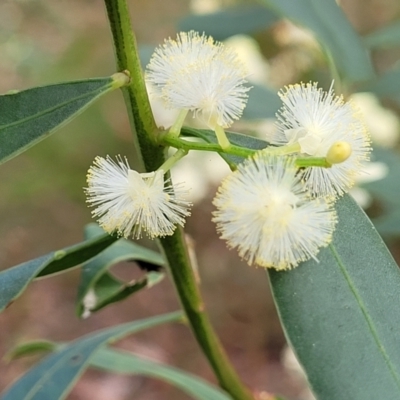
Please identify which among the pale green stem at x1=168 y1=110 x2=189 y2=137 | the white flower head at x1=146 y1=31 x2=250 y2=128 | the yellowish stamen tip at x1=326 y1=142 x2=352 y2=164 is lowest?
the yellowish stamen tip at x1=326 y1=142 x2=352 y2=164

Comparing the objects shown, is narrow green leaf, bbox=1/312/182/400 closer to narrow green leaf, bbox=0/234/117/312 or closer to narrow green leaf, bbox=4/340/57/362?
narrow green leaf, bbox=4/340/57/362

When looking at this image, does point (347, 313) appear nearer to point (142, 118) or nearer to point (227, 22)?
point (142, 118)

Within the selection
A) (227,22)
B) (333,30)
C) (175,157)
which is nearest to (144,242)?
(227,22)

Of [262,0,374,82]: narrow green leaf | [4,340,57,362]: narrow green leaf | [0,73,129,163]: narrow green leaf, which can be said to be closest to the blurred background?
[262,0,374,82]: narrow green leaf

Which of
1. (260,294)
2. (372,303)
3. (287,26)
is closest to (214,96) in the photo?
(372,303)

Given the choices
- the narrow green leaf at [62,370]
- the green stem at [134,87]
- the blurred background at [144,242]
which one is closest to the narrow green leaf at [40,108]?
the green stem at [134,87]

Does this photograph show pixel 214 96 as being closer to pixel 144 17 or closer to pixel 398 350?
pixel 398 350

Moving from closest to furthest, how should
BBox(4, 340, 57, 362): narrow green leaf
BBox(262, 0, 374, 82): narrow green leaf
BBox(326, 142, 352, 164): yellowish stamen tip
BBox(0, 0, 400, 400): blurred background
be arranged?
BBox(326, 142, 352, 164): yellowish stamen tip → BBox(262, 0, 374, 82): narrow green leaf → BBox(4, 340, 57, 362): narrow green leaf → BBox(0, 0, 400, 400): blurred background

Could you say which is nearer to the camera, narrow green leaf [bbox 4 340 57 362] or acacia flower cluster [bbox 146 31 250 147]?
acacia flower cluster [bbox 146 31 250 147]
